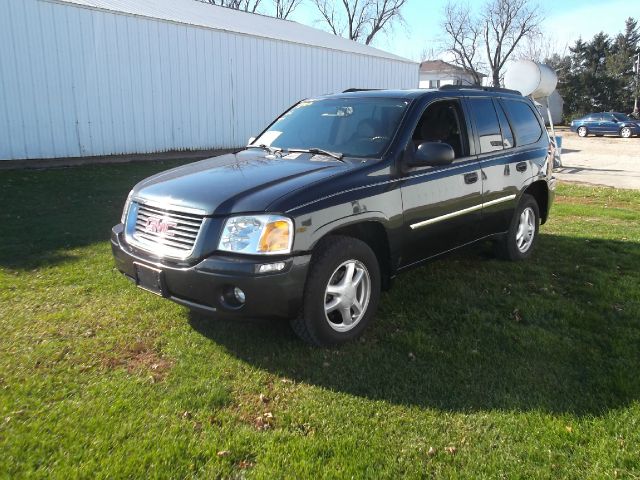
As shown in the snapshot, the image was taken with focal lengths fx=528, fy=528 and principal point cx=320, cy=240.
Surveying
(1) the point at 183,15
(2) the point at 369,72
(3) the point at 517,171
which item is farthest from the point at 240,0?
(3) the point at 517,171

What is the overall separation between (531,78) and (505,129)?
35.7 feet

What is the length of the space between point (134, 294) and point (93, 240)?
2.19m

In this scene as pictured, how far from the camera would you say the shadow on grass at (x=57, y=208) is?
596 centimetres

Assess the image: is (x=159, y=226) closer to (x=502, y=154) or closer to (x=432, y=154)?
(x=432, y=154)

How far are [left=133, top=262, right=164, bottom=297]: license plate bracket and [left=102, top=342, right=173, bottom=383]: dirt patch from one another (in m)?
0.45

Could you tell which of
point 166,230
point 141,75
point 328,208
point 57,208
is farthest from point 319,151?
point 141,75

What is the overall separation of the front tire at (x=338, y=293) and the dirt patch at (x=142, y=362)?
894 millimetres

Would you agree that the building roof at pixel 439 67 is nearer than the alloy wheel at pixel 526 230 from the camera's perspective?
No

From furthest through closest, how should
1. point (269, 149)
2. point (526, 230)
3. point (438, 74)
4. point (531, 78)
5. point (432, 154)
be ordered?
point (438, 74)
point (531, 78)
point (526, 230)
point (269, 149)
point (432, 154)

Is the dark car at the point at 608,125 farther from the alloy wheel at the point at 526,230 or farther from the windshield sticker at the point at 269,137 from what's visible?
the windshield sticker at the point at 269,137

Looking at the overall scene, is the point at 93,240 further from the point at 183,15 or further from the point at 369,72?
the point at 369,72

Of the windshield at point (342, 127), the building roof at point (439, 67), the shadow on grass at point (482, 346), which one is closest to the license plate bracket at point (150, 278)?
the shadow on grass at point (482, 346)

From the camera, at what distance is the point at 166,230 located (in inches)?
137

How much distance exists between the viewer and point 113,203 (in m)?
8.71
